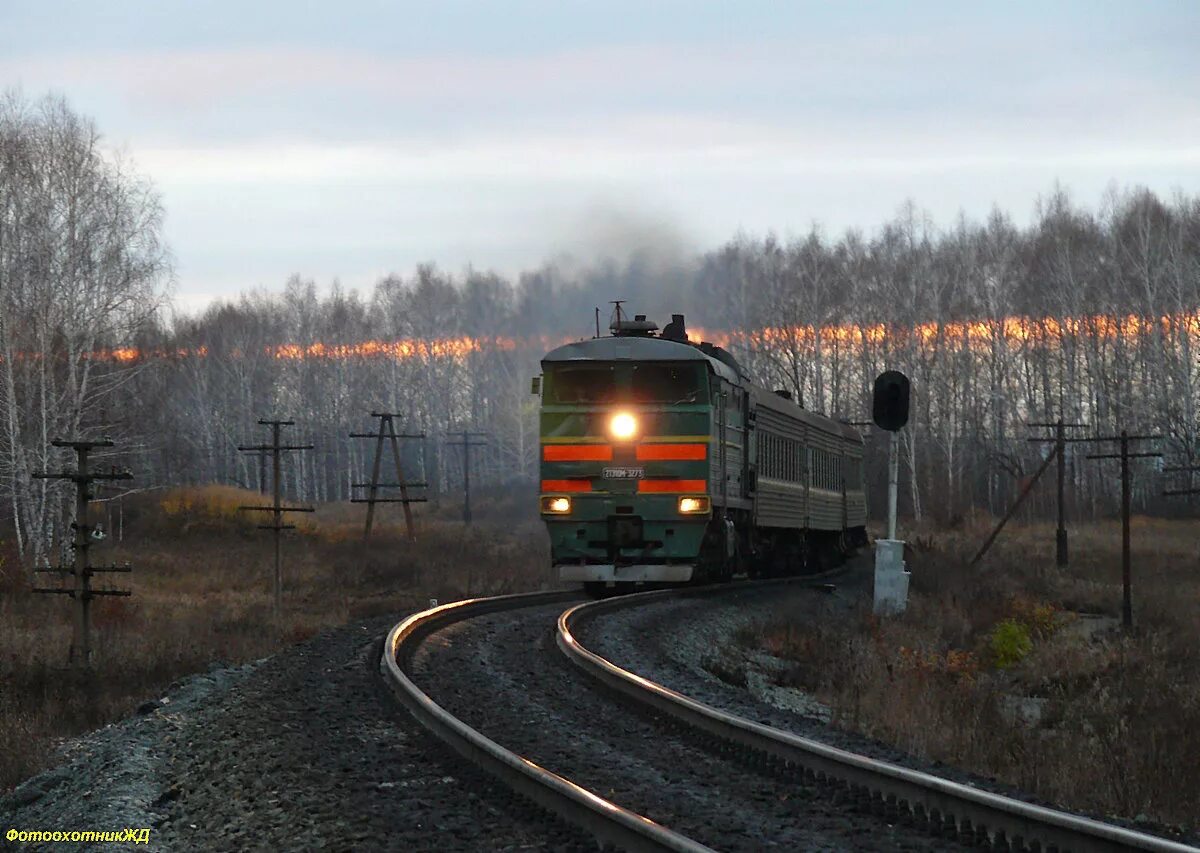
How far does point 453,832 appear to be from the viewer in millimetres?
6117

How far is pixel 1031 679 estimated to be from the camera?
54.4ft

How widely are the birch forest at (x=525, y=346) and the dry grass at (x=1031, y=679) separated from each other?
54.3 feet

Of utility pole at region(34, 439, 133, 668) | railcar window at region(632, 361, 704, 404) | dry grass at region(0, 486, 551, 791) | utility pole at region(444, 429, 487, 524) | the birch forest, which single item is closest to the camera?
dry grass at region(0, 486, 551, 791)

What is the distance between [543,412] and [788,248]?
44.1 meters

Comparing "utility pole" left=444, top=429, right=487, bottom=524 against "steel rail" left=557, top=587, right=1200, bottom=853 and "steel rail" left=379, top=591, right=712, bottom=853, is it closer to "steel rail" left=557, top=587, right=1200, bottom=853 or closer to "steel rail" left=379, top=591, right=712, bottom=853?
"steel rail" left=379, top=591, right=712, bottom=853

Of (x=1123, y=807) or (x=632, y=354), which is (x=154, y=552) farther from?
(x=1123, y=807)

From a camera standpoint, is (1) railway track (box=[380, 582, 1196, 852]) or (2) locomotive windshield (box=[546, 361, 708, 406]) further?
(2) locomotive windshield (box=[546, 361, 708, 406])

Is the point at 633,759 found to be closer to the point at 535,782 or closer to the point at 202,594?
the point at 535,782

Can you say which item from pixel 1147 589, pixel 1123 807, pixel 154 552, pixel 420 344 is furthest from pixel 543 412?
pixel 420 344

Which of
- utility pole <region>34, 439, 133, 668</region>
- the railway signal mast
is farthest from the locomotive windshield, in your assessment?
utility pole <region>34, 439, 133, 668</region>

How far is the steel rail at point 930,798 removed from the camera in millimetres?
5398

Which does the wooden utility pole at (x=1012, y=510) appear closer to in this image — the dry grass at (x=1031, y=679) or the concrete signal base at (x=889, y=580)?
the dry grass at (x=1031, y=679)

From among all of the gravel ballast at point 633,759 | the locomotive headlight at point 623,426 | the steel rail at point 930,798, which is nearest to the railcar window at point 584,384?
the locomotive headlight at point 623,426

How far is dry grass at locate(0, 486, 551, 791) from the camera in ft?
43.0
